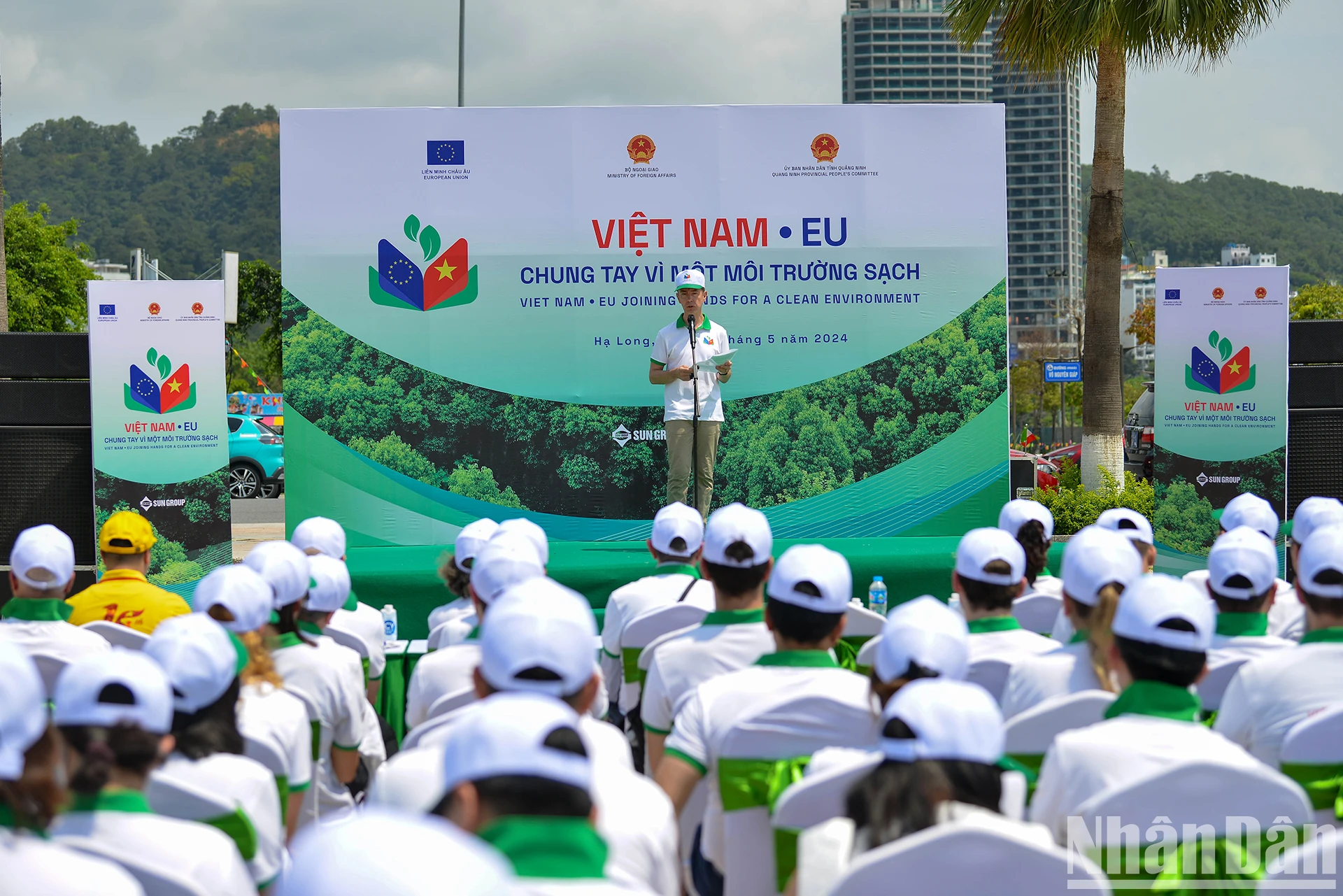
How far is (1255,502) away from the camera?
5.27m

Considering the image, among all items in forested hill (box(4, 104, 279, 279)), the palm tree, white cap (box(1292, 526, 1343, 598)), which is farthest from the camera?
forested hill (box(4, 104, 279, 279))

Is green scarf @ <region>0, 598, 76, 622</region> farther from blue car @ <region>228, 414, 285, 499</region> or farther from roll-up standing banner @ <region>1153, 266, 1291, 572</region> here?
blue car @ <region>228, 414, 285, 499</region>

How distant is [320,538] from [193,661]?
2.53 m

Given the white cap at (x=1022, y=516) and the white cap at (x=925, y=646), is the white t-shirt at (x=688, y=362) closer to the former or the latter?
the white cap at (x=1022, y=516)

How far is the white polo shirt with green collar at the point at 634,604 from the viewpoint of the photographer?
13.9 ft

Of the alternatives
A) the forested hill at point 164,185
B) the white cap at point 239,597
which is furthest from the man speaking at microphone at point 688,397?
the forested hill at point 164,185

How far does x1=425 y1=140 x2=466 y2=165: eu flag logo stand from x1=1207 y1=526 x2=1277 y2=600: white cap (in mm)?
6610

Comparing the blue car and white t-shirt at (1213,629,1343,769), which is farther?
A: the blue car

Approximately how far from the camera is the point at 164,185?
127938 millimetres

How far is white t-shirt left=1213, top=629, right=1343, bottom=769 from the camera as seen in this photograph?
276cm

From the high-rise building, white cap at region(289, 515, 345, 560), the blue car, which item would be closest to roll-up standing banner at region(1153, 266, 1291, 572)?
white cap at region(289, 515, 345, 560)

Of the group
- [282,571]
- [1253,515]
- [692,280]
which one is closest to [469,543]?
[282,571]

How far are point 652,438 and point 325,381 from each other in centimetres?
236

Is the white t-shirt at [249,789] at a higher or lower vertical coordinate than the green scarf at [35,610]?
lower
